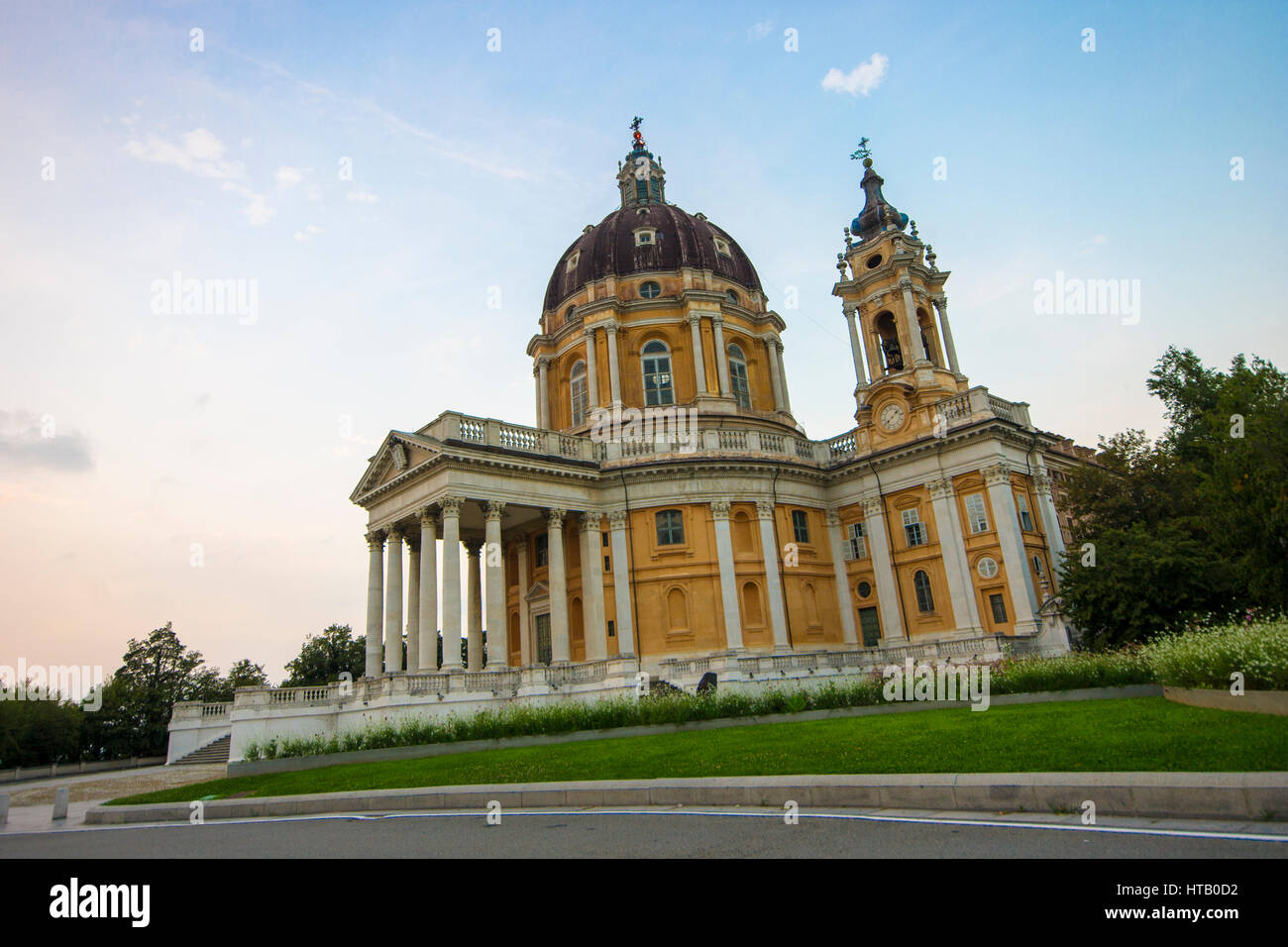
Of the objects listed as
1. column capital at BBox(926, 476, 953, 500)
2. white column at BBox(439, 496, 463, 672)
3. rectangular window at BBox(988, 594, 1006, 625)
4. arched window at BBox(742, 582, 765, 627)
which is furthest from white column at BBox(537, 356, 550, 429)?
rectangular window at BBox(988, 594, 1006, 625)

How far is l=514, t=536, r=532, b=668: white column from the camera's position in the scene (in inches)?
1535

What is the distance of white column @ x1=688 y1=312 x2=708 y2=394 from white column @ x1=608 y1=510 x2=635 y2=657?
10370 millimetres

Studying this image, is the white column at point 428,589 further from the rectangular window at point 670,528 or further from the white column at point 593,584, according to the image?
the rectangular window at point 670,528

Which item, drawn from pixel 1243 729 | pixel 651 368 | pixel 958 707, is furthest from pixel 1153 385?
pixel 1243 729

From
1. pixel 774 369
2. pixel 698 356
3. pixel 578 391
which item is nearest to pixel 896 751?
pixel 698 356

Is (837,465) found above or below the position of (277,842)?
above

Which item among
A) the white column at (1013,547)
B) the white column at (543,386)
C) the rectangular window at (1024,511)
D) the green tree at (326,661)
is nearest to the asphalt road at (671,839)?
the white column at (1013,547)

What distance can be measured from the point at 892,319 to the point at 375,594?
98.4 ft

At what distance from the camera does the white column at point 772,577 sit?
36469 mm

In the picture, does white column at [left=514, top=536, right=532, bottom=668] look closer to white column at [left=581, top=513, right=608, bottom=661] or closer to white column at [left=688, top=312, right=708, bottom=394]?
white column at [left=581, top=513, right=608, bottom=661]

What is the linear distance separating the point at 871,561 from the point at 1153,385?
18.6 m

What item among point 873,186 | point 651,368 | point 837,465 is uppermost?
point 873,186
